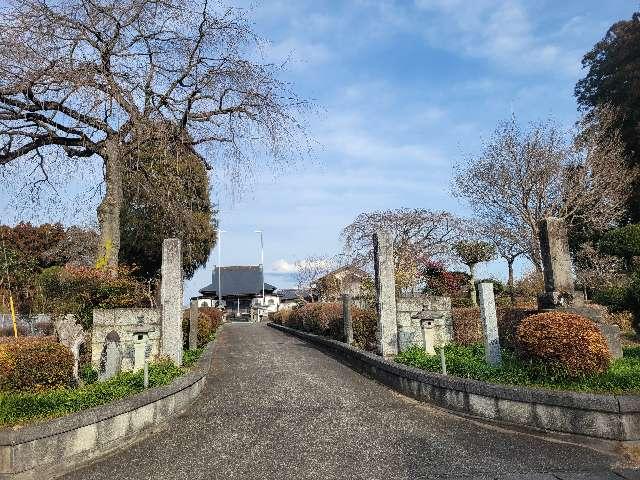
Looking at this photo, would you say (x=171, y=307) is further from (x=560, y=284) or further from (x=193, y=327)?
(x=560, y=284)

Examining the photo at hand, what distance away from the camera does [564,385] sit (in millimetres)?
5688

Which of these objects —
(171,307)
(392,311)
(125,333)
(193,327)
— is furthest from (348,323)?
(125,333)

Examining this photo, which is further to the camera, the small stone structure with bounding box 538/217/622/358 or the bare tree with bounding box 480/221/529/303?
the bare tree with bounding box 480/221/529/303

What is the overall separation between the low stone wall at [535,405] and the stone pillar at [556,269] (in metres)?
3.01

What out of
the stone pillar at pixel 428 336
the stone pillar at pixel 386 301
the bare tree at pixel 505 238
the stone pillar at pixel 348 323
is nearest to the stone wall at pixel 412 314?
the stone pillar at pixel 386 301

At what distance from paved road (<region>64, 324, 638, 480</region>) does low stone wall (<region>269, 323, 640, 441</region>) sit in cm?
22

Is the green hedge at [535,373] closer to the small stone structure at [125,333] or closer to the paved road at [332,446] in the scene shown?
the paved road at [332,446]

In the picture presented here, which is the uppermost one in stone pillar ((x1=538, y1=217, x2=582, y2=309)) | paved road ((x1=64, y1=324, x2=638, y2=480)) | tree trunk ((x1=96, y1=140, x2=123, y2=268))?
tree trunk ((x1=96, y1=140, x2=123, y2=268))

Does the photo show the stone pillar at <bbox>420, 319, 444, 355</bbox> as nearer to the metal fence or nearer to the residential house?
the metal fence

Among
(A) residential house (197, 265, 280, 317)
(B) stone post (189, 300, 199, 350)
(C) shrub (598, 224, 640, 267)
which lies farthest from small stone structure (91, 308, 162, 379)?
(A) residential house (197, 265, 280, 317)

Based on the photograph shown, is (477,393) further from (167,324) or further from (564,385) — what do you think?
(167,324)

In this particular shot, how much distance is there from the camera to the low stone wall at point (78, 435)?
4.50 m

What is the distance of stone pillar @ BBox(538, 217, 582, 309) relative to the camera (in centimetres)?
837

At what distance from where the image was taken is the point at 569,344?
18.7ft
